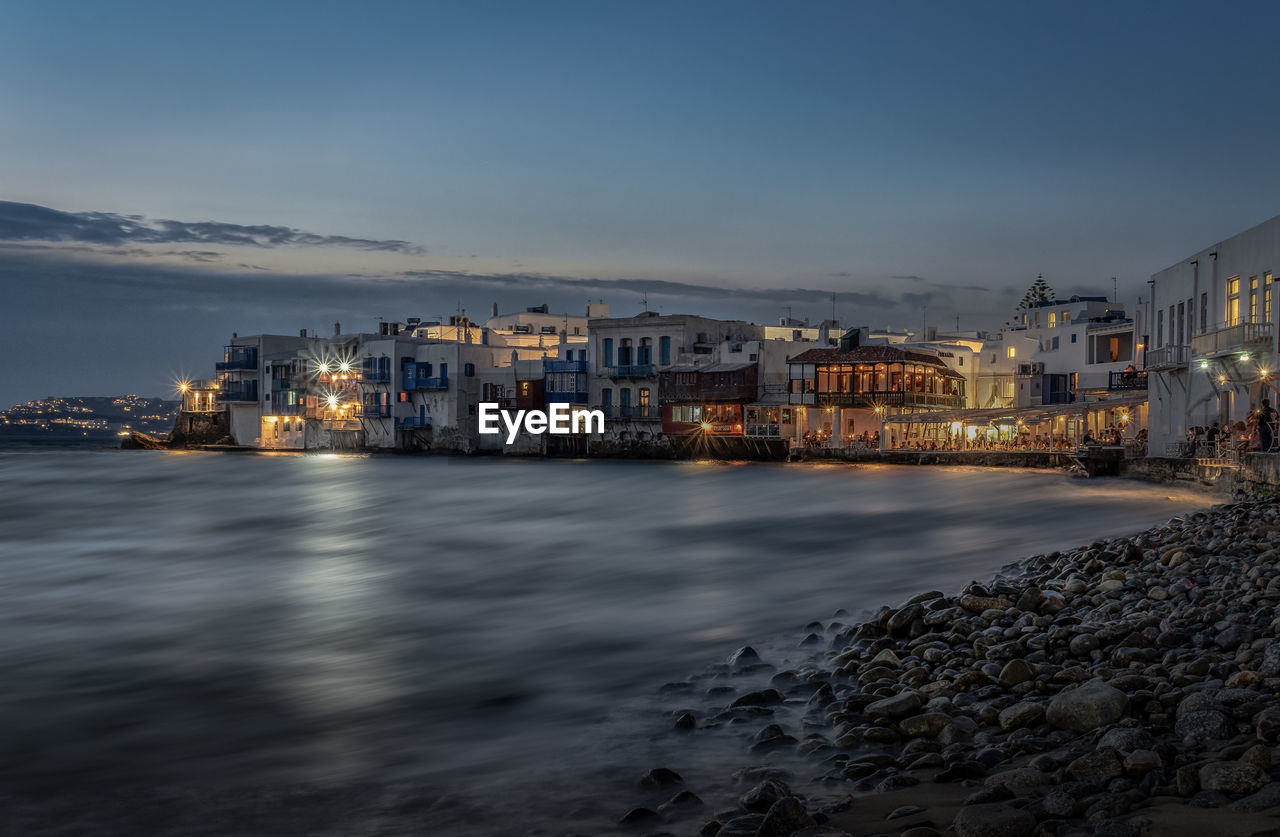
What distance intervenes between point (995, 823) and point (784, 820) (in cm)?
114

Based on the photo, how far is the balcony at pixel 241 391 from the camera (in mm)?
91562

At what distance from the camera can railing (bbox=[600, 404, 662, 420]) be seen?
226ft

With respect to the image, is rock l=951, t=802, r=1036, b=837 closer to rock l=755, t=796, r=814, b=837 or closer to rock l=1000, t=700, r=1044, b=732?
rock l=755, t=796, r=814, b=837

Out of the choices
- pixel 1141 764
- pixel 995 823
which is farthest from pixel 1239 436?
pixel 995 823

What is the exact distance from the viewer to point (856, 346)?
64.4 m

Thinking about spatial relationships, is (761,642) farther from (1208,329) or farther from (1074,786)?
(1208,329)

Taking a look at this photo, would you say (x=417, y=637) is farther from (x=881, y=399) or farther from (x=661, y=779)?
(x=881, y=399)

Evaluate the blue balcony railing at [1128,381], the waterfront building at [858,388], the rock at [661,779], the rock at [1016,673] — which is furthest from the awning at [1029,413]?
the rock at [661,779]

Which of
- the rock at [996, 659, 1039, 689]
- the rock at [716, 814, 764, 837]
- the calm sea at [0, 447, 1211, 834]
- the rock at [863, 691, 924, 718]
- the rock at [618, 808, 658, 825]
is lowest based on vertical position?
the calm sea at [0, 447, 1211, 834]

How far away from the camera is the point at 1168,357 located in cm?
3428

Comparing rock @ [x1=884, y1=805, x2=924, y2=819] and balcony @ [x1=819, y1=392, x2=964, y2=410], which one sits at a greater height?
balcony @ [x1=819, y1=392, x2=964, y2=410]

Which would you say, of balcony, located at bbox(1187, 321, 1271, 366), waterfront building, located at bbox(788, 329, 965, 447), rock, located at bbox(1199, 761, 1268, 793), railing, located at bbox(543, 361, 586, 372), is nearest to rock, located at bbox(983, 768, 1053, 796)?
rock, located at bbox(1199, 761, 1268, 793)

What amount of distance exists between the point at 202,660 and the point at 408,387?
223 feet

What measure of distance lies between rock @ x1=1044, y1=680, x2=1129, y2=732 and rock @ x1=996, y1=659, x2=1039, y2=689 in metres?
0.99
